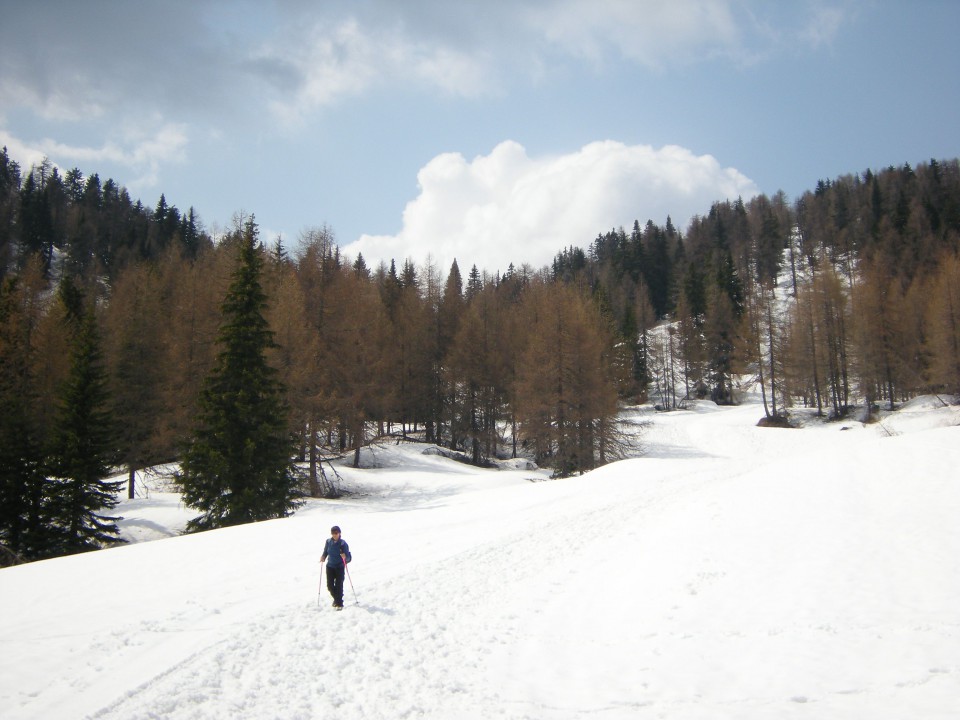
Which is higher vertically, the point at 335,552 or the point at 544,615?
the point at 335,552

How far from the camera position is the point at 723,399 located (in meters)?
61.8

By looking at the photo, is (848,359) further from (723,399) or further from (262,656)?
(262,656)

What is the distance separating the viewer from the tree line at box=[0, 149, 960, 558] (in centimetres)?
2100

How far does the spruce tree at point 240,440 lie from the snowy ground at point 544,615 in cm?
283

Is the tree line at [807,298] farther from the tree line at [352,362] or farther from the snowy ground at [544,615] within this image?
the snowy ground at [544,615]

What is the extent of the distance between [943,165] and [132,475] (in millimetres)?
151662

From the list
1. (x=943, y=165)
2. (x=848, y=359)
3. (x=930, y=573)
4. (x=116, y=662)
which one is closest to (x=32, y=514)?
(x=116, y=662)

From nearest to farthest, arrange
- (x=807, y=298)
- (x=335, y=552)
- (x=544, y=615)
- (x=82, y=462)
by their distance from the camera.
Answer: (x=544, y=615) → (x=335, y=552) → (x=82, y=462) → (x=807, y=298)

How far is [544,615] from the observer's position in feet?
32.0

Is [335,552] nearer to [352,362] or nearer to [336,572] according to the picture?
[336,572]

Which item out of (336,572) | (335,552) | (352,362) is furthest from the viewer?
(352,362)

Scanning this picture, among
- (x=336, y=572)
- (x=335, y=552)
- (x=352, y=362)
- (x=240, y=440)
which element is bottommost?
(x=336, y=572)

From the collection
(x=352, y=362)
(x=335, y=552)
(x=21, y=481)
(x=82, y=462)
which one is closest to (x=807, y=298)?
(x=352, y=362)

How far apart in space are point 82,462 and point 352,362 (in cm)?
1326
